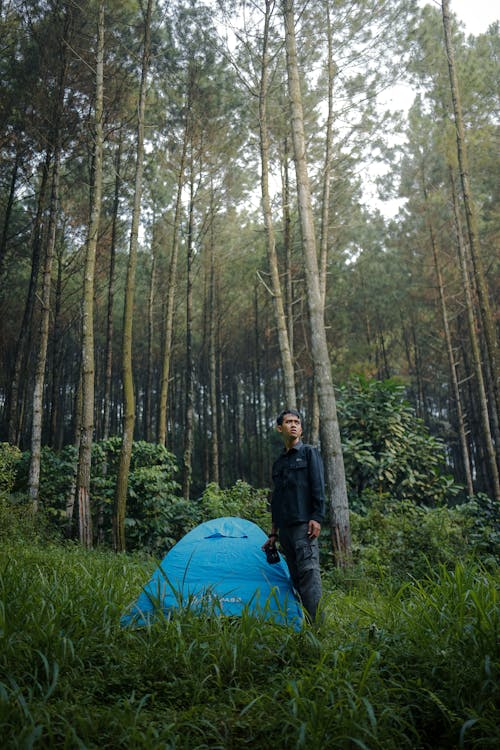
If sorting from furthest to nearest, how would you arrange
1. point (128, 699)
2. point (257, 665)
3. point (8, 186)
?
point (8, 186) < point (257, 665) < point (128, 699)

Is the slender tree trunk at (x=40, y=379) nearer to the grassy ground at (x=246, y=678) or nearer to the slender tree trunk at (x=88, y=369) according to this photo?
the slender tree trunk at (x=88, y=369)

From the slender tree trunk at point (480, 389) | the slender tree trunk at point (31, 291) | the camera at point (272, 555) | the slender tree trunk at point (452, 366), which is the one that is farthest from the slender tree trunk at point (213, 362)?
the camera at point (272, 555)

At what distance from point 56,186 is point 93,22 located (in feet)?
10.5

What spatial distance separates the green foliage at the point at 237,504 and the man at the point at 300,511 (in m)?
4.38

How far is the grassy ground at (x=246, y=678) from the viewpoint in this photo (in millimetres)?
1932

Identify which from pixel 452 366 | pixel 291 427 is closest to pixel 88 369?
pixel 291 427

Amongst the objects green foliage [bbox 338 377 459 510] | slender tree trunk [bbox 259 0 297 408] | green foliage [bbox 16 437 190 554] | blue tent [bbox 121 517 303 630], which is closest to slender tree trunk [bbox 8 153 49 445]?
green foliage [bbox 16 437 190 554]

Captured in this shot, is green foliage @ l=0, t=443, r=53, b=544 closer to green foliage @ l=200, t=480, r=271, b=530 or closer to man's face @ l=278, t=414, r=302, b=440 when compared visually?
green foliage @ l=200, t=480, r=271, b=530

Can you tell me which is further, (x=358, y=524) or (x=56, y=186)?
(x=56, y=186)

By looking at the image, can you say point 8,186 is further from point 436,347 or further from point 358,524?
point 436,347

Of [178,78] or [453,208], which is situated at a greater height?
[178,78]

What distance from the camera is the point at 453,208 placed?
44.2ft

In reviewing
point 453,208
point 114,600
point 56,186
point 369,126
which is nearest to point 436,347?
point 453,208

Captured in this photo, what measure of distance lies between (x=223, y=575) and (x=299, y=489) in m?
0.88
